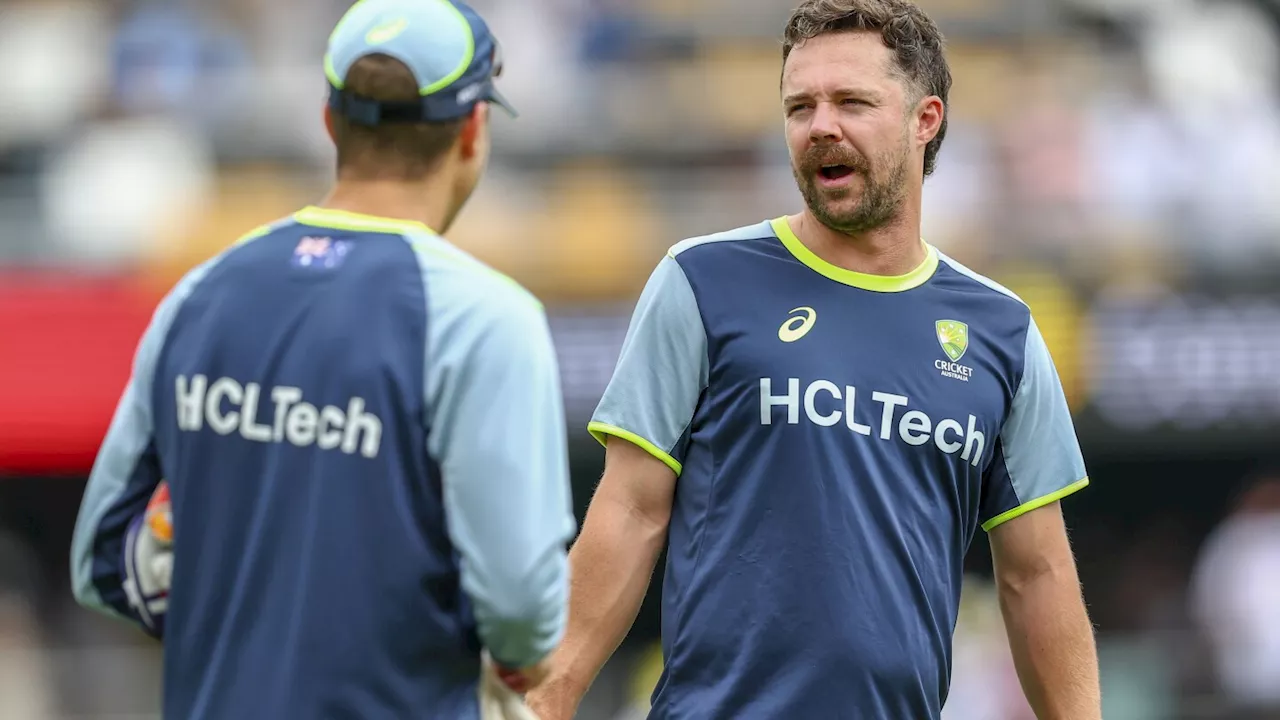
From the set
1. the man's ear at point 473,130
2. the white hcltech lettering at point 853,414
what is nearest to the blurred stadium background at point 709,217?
the white hcltech lettering at point 853,414

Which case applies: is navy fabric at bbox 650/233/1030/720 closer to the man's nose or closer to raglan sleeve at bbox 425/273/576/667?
the man's nose

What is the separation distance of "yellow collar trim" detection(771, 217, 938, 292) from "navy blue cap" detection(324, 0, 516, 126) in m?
1.03

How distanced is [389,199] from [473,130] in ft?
0.63

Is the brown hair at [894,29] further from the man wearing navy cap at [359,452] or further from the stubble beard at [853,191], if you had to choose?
the man wearing navy cap at [359,452]

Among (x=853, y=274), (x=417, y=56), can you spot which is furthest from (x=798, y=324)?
(x=417, y=56)

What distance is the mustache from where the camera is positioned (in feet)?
13.5

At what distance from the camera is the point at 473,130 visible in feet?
11.2

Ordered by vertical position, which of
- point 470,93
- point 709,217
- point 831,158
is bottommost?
point 709,217

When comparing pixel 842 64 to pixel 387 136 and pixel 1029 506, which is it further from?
A: pixel 387 136

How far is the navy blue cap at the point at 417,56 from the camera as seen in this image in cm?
333

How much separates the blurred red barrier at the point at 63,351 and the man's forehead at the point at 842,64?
875 centimetres

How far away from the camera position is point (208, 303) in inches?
131

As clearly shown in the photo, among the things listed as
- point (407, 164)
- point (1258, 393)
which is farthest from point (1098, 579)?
point (407, 164)

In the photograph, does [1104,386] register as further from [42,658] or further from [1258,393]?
[42,658]
